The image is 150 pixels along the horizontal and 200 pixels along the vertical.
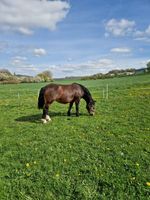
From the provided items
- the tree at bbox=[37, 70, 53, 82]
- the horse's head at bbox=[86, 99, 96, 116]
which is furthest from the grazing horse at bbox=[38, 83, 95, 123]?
the tree at bbox=[37, 70, 53, 82]

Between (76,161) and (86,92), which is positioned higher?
(86,92)

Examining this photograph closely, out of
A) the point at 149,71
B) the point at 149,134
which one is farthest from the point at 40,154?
the point at 149,71

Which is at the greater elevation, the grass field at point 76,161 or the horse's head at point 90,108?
the horse's head at point 90,108

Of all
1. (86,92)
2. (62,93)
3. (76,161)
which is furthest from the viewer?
(86,92)

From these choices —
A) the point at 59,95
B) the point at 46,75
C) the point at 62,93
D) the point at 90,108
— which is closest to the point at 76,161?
the point at 59,95

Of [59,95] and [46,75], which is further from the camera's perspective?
[46,75]

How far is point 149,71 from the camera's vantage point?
92625 millimetres

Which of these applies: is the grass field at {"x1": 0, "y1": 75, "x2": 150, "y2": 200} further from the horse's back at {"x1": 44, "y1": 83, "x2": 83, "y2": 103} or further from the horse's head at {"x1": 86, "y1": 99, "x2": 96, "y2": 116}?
the horse's head at {"x1": 86, "y1": 99, "x2": 96, "y2": 116}

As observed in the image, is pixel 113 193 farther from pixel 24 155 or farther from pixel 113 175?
pixel 24 155

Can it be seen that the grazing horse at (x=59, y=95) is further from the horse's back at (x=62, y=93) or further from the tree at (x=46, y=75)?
the tree at (x=46, y=75)

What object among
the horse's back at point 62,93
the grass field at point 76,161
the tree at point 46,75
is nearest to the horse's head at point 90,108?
the horse's back at point 62,93

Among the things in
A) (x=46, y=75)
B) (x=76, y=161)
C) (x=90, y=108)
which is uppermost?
(x=46, y=75)

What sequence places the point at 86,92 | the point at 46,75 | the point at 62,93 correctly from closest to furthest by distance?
the point at 62,93 < the point at 86,92 < the point at 46,75

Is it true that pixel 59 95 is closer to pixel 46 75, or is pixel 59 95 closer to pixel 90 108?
pixel 90 108
